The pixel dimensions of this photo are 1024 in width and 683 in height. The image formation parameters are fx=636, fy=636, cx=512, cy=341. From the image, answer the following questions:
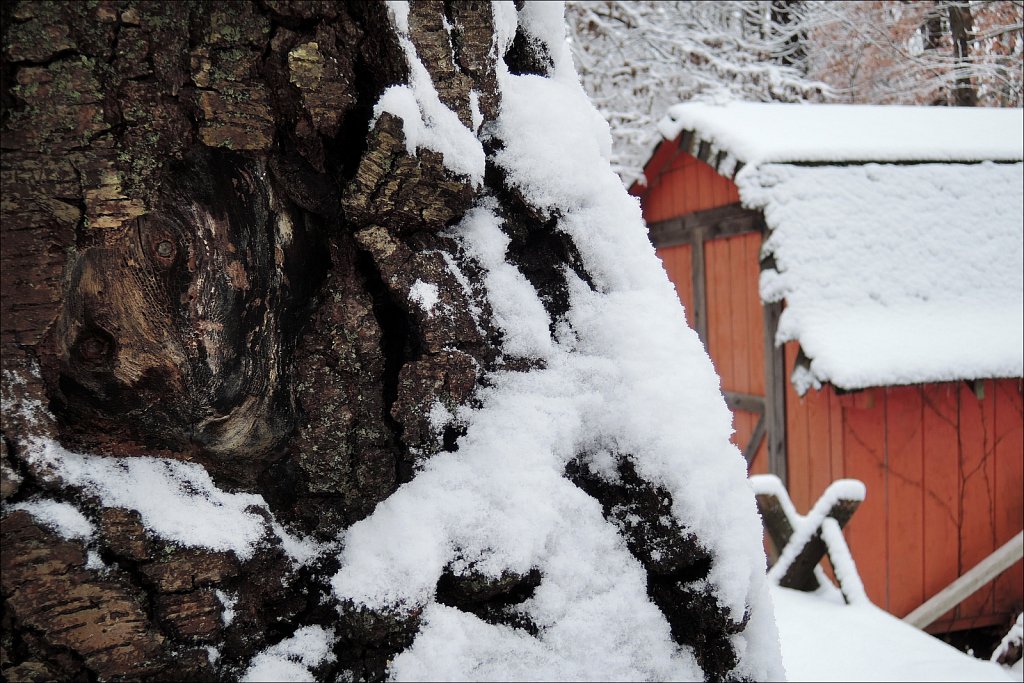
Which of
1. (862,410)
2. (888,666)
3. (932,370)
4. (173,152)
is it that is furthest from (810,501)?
(173,152)

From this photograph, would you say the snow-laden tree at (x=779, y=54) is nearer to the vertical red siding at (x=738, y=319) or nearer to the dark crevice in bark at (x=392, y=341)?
the vertical red siding at (x=738, y=319)

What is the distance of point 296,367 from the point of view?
0.94 metres

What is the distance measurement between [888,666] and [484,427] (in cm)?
272

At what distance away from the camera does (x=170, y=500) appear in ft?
2.93

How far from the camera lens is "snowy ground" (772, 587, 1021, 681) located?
8.77 ft

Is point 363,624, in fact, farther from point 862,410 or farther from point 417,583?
point 862,410

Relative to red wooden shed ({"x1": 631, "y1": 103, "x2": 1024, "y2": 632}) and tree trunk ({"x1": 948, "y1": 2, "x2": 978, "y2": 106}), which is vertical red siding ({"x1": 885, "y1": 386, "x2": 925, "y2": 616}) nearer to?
red wooden shed ({"x1": 631, "y1": 103, "x2": 1024, "y2": 632})

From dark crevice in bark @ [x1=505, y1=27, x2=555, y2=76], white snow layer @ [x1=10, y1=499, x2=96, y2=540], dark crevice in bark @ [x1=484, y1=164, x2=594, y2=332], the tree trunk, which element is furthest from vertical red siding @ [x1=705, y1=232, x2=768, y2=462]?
the tree trunk

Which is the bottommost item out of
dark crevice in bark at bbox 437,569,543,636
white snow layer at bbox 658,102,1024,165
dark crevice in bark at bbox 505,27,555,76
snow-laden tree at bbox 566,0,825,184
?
dark crevice in bark at bbox 437,569,543,636

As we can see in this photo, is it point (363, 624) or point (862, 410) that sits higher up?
point (363, 624)

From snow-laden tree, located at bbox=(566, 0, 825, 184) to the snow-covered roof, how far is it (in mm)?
3007

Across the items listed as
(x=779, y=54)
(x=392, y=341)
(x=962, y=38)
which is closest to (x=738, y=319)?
(x=392, y=341)

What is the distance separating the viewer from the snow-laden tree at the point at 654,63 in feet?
27.5

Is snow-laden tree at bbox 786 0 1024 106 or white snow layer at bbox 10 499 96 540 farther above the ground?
snow-laden tree at bbox 786 0 1024 106
